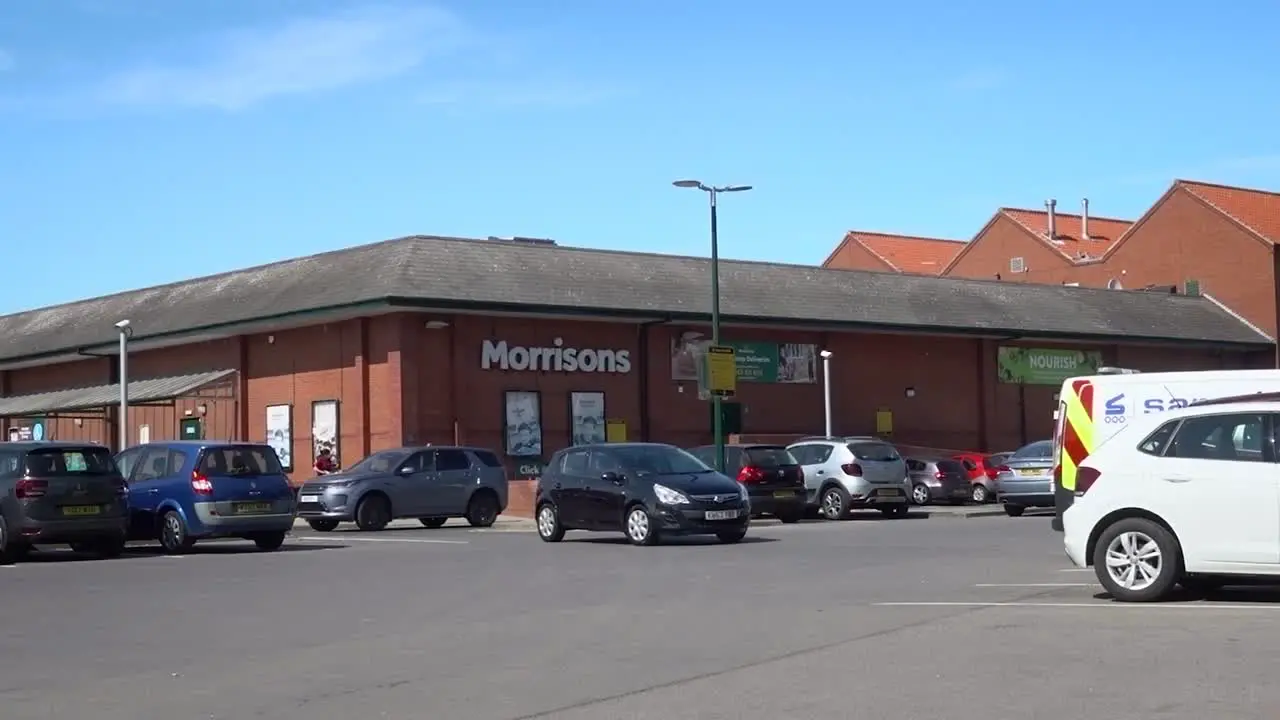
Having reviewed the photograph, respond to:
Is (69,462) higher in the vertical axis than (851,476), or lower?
higher

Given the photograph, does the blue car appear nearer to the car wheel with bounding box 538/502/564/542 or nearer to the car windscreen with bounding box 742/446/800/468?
the car wheel with bounding box 538/502/564/542

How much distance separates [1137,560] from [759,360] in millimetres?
33223

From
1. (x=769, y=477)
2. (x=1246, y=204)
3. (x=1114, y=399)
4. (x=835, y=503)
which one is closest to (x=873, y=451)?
(x=835, y=503)

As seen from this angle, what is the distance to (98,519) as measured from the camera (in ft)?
75.0

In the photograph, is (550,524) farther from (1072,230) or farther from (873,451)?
(1072,230)

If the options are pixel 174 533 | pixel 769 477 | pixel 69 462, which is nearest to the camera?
pixel 69 462

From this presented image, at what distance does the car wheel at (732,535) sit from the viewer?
80.1 ft

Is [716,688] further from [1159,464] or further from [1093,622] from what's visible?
[1159,464]

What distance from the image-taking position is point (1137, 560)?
14.2 meters

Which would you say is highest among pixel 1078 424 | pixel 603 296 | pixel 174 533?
pixel 603 296

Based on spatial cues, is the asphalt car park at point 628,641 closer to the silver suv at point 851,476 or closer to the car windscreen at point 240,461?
the car windscreen at point 240,461

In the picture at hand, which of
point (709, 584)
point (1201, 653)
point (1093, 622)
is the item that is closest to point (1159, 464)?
point (1093, 622)

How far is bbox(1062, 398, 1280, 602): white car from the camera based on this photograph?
1364 cm

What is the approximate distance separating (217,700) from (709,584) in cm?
775
